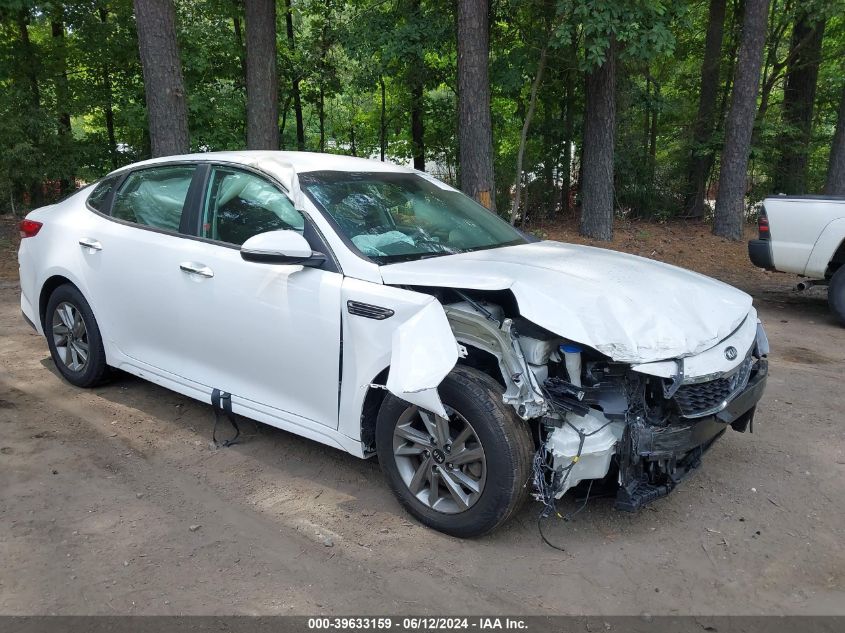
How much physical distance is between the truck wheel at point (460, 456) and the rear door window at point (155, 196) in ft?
6.84

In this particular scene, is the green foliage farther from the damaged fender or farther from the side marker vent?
the damaged fender

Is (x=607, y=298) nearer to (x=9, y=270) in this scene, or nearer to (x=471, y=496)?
(x=471, y=496)

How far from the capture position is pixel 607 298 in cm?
308

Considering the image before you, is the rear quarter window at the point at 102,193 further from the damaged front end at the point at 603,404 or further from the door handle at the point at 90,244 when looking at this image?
the damaged front end at the point at 603,404

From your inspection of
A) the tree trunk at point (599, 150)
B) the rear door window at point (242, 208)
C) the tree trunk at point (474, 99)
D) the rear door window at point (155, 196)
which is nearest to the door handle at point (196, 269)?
the rear door window at point (242, 208)

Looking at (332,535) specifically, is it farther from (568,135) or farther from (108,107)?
(108,107)

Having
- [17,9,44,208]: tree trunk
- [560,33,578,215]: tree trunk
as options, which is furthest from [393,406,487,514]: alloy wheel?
[17,9,44,208]: tree trunk

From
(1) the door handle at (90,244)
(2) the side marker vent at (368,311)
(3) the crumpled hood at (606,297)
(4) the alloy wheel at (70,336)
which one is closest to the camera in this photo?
(3) the crumpled hood at (606,297)

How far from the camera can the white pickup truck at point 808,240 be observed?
23.5 ft

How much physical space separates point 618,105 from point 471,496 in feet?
43.1

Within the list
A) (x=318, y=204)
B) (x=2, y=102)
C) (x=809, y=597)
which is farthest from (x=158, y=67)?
(x=809, y=597)

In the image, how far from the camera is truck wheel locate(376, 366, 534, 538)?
290 centimetres

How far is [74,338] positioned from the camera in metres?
4.90

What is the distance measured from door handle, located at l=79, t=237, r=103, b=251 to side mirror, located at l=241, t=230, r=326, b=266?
5.72 ft
